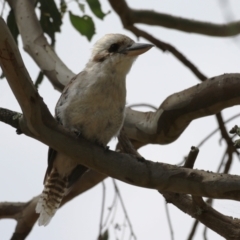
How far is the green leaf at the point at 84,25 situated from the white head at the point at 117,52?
1.65 feet

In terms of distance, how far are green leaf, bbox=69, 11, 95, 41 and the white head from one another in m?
0.50

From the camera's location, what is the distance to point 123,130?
3254mm

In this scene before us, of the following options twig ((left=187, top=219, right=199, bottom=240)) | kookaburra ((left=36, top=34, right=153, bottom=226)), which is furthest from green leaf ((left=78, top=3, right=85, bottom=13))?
twig ((left=187, top=219, right=199, bottom=240))

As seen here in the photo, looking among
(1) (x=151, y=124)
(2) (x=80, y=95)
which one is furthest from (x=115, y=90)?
(1) (x=151, y=124)

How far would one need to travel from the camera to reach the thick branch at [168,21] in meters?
3.70

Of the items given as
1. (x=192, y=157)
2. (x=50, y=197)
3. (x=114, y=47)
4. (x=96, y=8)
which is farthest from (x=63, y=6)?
(x=192, y=157)

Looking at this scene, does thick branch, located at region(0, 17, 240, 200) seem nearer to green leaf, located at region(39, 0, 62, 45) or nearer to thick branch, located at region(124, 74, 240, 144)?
thick branch, located at region(124, 74, 240, 144)

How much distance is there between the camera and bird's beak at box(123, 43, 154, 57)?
9.99 ft

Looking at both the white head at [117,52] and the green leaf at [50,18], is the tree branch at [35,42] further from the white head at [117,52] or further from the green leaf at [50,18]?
the white head at [117,52]

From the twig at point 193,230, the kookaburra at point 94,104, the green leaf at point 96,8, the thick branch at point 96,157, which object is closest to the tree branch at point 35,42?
the green leaf at point 96,8

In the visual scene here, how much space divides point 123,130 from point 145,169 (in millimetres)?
876

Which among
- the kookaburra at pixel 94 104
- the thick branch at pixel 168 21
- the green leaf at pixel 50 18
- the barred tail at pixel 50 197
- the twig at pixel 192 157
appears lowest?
the twig at pixel 192 157

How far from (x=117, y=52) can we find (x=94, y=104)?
333 mm

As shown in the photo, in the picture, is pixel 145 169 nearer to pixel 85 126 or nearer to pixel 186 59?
pixel 85 126
